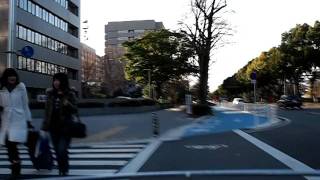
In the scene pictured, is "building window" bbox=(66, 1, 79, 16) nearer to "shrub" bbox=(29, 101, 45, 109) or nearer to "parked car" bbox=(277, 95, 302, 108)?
"parked car" bbox=(277, 95, 302, 108)

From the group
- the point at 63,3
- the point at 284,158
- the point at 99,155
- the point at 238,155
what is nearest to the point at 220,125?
the point at 238,155

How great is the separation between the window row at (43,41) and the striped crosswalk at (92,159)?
37.4 m

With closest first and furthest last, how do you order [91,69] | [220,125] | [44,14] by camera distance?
1. [220,125]
2. [44,14]
3. [91,69]

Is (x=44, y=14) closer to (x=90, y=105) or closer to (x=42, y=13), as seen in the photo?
(x=42, y=13)

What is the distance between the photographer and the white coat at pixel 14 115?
29.4 ft

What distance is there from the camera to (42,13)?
59531mm

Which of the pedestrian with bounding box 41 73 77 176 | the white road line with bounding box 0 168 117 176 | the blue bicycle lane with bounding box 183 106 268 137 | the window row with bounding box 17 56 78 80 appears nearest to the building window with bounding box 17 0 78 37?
the window row with bounding box 17 56 78 80

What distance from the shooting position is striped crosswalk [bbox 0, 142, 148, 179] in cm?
1013

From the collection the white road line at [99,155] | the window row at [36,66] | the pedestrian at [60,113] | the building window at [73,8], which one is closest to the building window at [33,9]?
the window row at [36,66]

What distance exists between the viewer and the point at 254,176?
8.62 meters

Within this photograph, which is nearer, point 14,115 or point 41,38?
point 14,115

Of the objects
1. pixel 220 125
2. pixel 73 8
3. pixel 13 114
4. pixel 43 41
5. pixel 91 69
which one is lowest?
pixel 220 125

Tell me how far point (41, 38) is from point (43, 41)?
736 mm

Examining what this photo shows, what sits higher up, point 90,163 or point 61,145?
point 61,145
